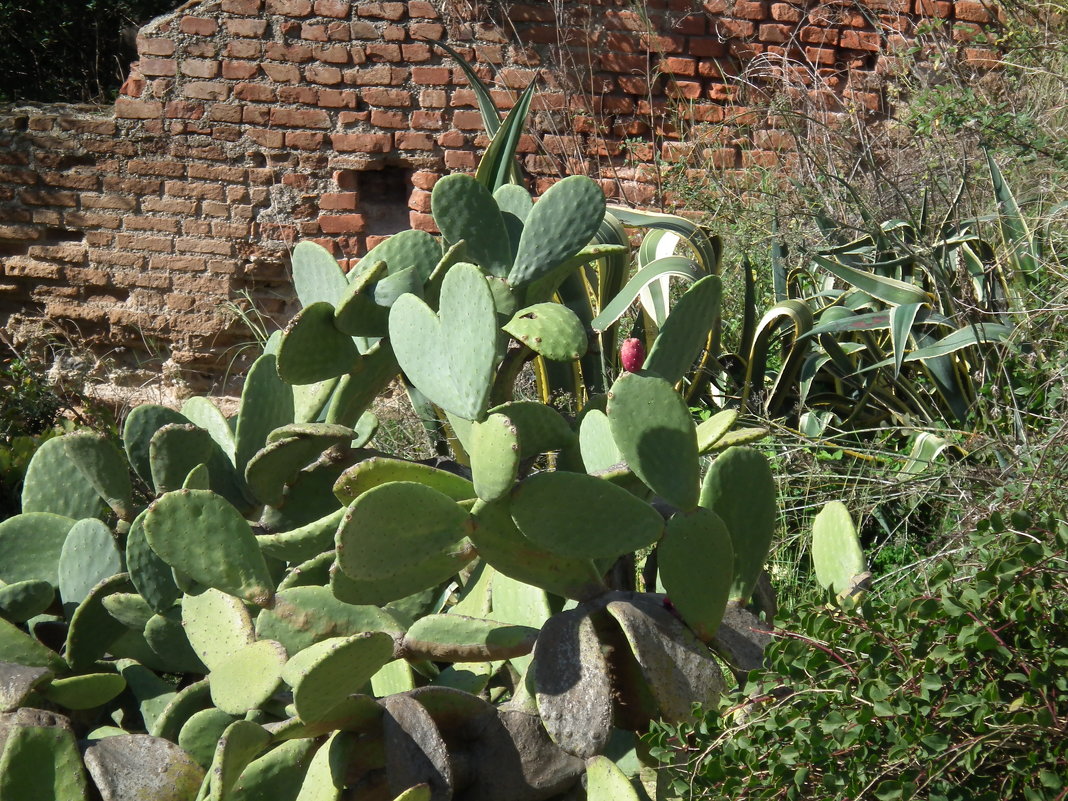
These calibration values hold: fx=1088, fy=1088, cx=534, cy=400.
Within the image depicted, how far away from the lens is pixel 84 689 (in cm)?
152

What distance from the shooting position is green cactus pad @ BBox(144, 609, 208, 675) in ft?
5.23

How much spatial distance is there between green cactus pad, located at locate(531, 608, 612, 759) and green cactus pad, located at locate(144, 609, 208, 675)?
0.59 metres

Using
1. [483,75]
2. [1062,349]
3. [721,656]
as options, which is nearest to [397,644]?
[721,656]

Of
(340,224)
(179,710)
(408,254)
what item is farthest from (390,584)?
(340,224)

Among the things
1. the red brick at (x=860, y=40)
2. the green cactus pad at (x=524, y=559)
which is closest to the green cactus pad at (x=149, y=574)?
the green cactus pad at (x=524, y=559)

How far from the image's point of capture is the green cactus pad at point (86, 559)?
1.70 m

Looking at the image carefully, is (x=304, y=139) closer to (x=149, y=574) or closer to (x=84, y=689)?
(x=149, y=574)

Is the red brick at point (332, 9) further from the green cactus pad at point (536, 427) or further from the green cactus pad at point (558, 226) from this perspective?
the green cactus pad at point (536, 427)

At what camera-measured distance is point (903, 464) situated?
3014mm

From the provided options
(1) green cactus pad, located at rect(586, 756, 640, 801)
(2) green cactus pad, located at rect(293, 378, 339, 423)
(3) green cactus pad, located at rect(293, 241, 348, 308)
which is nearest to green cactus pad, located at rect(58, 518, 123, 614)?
(2) green cactus pad, located at rect(293, 378, 339, 423)

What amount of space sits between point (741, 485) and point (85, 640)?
39.1 inches

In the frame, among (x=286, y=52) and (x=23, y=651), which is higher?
(x=286, y=52)

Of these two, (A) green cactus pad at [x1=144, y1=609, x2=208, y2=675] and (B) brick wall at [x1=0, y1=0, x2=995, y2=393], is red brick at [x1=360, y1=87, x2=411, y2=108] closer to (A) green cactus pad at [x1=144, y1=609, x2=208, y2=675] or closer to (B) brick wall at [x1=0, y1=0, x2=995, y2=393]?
(B) brick wall at [x1=0, y1=0, x2=995, y2=393]

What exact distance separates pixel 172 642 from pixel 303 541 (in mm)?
252
